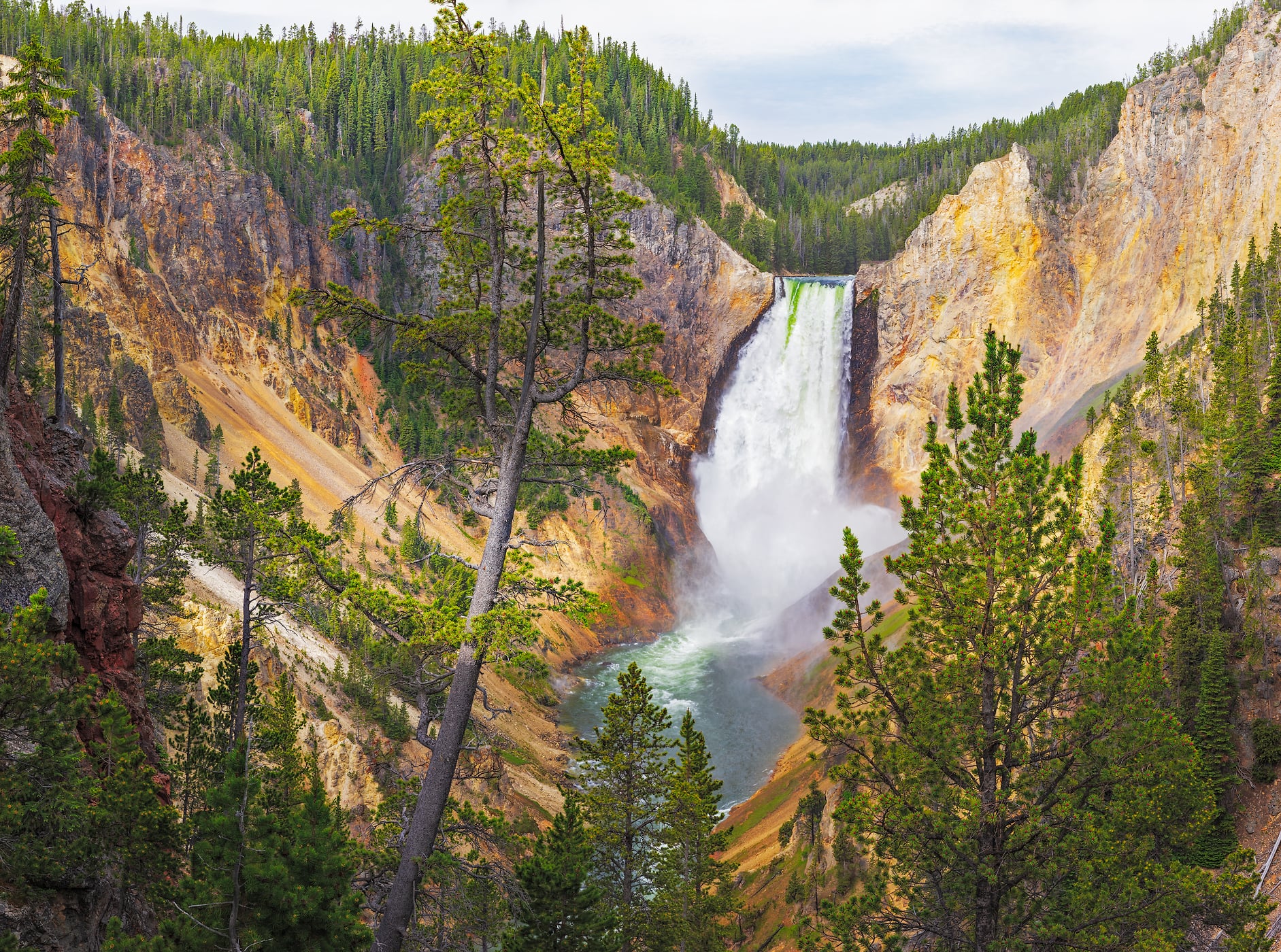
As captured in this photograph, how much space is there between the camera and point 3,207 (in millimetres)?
51781

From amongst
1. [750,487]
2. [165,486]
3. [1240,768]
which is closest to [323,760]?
[165,486]

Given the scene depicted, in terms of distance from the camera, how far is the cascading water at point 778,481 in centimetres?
7469

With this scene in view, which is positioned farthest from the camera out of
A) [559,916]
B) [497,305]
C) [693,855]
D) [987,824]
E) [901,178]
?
[901,178]

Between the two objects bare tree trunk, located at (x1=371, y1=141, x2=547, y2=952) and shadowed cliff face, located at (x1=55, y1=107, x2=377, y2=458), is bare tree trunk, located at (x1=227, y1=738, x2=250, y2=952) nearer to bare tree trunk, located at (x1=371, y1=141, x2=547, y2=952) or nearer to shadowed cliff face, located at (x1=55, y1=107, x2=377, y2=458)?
bare tree trunk, located at (x1=371, y1=141, x2=547, y2=952)

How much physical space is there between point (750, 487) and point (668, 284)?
22333 mm

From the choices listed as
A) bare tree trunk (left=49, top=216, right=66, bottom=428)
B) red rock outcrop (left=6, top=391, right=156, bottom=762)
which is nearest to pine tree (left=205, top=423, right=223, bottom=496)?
bare tree trunk (left=49, top=216, right=66, bottom=428)

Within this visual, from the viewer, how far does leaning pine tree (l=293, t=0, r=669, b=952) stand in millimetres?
9195

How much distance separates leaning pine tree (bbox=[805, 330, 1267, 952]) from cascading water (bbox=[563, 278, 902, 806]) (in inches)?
2146

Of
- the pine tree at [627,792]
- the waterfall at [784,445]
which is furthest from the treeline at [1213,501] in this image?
the waterfall at [784,445]

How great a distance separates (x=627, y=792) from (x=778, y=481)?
65.7 meters

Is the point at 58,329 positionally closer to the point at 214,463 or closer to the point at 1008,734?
the point at 1008,734

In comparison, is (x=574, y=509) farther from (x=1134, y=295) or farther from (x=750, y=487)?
(x=1134, y=295)

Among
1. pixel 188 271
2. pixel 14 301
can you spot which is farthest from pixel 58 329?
pixel 188 271

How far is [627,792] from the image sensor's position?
19859mm
